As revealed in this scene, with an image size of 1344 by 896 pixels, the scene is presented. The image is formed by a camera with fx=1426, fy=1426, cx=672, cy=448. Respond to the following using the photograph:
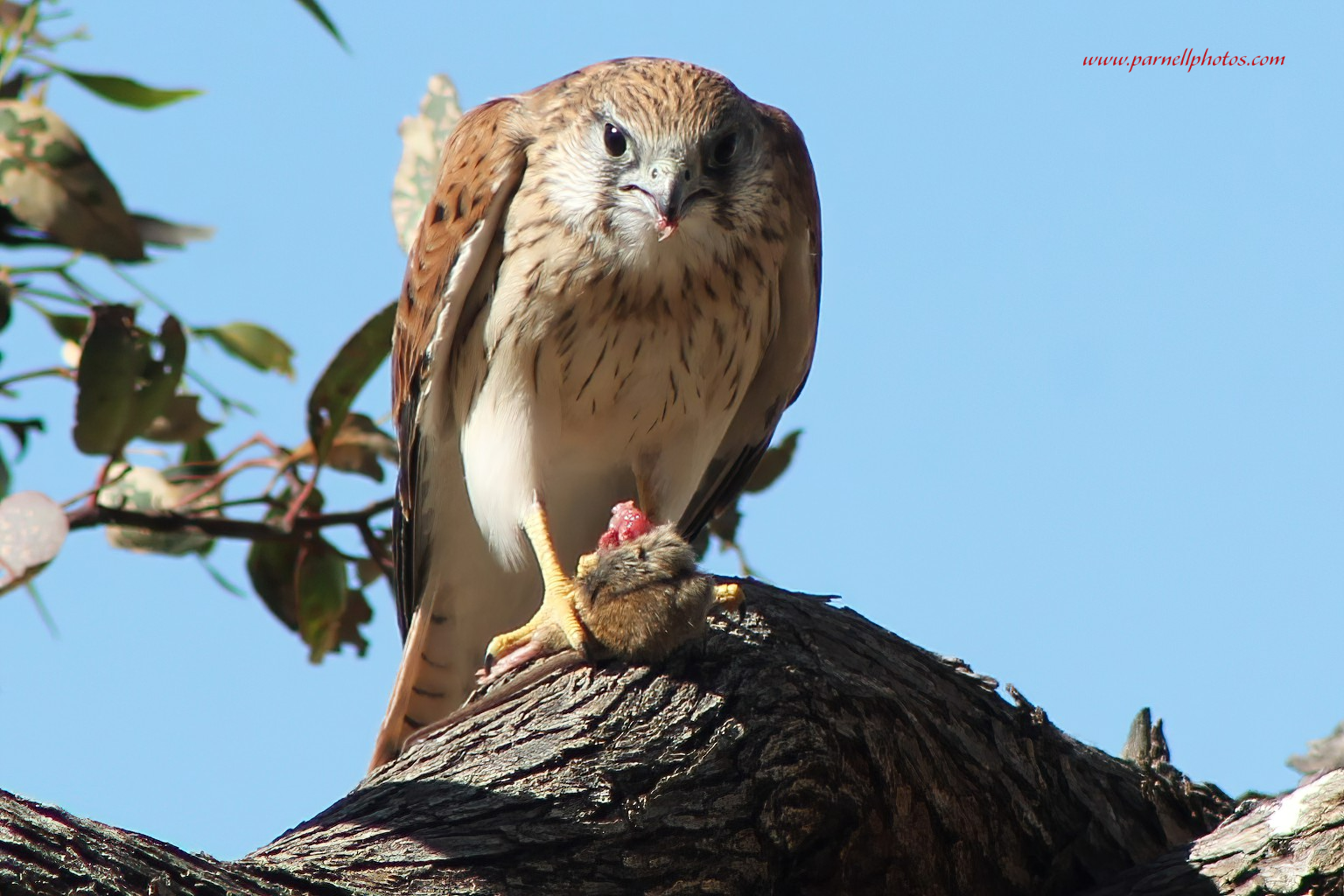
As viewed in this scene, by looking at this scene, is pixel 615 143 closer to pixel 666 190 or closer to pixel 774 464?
pixel 666 190

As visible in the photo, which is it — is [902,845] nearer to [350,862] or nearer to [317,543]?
[350,862]

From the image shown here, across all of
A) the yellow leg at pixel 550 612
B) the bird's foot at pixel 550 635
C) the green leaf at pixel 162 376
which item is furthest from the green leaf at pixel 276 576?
the bird's foot at pixel 550 635

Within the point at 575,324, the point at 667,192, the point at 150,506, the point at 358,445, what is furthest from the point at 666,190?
the point at 150,506

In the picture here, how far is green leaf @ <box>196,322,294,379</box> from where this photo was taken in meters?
3.94

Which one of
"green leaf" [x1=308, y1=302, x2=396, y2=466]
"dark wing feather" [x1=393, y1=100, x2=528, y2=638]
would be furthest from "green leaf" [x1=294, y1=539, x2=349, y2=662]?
"green leaf" [x1=308, y1=302, x2=396, y2=466]

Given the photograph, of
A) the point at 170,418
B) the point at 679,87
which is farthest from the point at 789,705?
the point at 170,418

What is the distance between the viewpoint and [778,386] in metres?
4.09

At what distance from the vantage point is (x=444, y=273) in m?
3.68

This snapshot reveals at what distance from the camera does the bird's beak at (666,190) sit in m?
3.35

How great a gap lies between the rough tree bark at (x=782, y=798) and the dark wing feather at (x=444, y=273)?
48.1 inches

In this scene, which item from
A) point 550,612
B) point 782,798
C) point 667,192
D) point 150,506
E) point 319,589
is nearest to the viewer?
point 782,798

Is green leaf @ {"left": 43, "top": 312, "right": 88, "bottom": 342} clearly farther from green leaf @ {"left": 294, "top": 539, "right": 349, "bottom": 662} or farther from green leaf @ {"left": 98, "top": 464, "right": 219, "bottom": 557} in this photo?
green leaf @ {"left": 294, "top": 539, "right": 349, "bottom": 662}

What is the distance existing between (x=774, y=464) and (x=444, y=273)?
1.18m

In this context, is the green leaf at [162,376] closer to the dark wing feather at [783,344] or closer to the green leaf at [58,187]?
Answer: the green leaf at [58,187]
